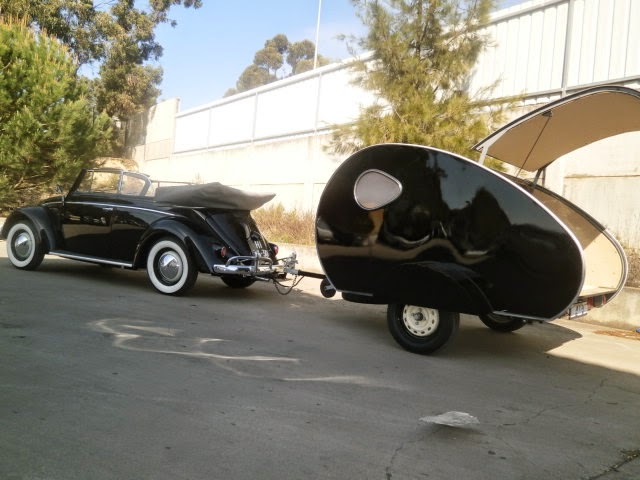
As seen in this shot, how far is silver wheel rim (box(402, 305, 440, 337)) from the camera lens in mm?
5199

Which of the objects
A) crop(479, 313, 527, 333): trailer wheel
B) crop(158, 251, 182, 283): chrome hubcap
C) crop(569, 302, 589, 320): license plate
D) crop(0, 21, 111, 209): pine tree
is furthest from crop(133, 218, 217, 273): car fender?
crop(0, 21, 111, 209): pine tree

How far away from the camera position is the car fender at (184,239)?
691 cm

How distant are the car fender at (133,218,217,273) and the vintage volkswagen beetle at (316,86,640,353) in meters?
1.74

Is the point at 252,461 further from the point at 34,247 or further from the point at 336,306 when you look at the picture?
the point at 34,247

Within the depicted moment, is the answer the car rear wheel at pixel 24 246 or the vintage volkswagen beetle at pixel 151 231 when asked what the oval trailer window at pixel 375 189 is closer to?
the vintage volkswagen beetle at pixel 151 231

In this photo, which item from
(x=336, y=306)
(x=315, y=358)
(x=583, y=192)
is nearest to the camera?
(x=315, y=358)

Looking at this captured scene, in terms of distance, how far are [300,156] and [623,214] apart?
343 inches

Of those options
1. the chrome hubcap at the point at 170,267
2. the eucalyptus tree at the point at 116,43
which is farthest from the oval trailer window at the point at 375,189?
the eucalyptus tree at the point at 116,43

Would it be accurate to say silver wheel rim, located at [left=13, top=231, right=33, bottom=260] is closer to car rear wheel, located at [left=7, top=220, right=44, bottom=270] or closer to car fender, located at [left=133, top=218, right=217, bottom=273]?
car rear wheel, located at [left=7, top=220, right=44, bottom=270]

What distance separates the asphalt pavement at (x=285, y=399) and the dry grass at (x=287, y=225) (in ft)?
19.9

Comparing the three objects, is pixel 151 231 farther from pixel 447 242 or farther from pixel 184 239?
pixel 447 242

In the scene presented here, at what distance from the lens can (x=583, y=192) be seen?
916 centimetres

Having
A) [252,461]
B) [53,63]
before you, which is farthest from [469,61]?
[53,63]

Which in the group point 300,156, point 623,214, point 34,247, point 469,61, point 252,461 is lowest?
point 252,461
